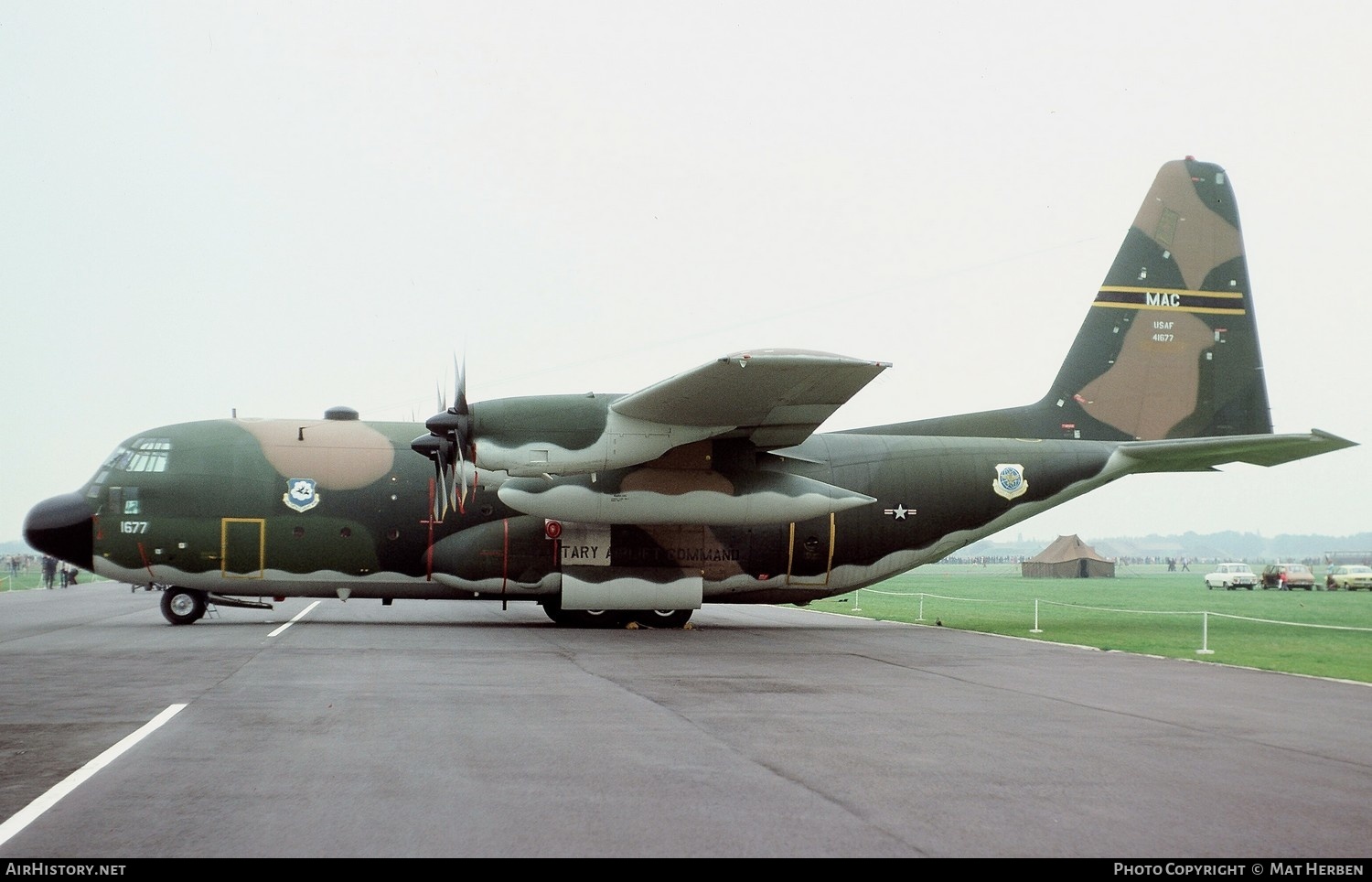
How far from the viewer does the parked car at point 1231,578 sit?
61.6m

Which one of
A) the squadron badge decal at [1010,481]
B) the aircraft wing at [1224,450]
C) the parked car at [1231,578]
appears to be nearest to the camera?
the aircraft wing at [1224,450]

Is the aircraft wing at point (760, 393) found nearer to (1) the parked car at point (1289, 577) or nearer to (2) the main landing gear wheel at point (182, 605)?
(2) the main landing gear wheel at point (182, 605)

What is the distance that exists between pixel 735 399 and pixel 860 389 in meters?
2.19

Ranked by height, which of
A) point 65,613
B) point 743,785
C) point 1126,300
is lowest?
point 65,613

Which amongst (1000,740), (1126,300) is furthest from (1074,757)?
(1126,300)

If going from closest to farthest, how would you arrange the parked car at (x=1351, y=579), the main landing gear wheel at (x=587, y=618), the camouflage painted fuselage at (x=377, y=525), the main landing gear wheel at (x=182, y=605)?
the camouflage painted fuselage at (x=377, y=525) < the main landing gear wheel at (x=182, y=605) < the main landing gear wheel at (x=587, y=618) < the parked car at (x=1351, y=579)

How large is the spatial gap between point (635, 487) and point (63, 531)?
11242 millimetres

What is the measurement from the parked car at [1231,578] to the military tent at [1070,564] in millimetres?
18110

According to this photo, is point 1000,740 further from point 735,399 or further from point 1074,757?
point 735,399

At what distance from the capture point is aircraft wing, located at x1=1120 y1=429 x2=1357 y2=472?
→ 2377cm

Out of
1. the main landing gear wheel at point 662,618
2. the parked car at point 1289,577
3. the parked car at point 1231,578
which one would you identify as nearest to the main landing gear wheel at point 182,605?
the main landing gear wheel at point 662,618

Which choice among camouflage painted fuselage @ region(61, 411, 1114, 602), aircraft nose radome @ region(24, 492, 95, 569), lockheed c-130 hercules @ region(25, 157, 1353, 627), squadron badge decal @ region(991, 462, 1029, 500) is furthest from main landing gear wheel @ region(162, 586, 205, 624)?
squadron badge decal @ region(991, 462, 1029, 500)

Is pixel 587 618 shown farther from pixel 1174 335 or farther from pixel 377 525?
pixel 1174 335
